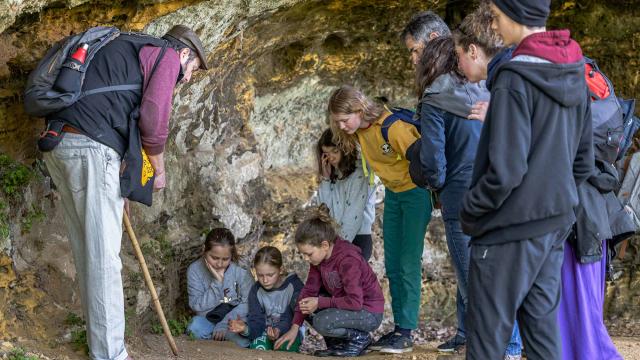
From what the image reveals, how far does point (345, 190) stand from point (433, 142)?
1673mm

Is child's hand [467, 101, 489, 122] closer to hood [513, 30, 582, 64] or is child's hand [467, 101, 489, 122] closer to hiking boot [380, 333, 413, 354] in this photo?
hood [513, 30, 582, 64]

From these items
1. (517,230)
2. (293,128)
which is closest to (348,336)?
(517,230)

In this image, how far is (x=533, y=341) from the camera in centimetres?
382

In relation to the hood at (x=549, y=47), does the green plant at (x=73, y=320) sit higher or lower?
lower

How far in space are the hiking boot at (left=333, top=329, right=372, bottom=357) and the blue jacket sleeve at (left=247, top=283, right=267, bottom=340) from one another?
34.0 inches

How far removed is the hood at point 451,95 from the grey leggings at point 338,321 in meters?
1.78

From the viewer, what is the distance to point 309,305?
236 inches

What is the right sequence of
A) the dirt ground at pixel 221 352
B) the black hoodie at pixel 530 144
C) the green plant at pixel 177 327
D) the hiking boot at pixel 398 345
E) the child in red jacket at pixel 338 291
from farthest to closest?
the green plant at pixel 177 327
the child in red jacket at pixel 338 291
the hiking boot at pixel 398 345
the dirt ground at pixel 221 352
the black hoodie at pixel 530 144

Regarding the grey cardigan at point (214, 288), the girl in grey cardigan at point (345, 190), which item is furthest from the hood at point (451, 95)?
the grey cardigan at point (214, 288)

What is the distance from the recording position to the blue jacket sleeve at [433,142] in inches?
186

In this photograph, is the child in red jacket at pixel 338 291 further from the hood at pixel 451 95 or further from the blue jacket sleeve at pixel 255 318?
the hood at pixel 451 95

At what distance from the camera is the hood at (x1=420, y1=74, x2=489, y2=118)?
15.5 ft

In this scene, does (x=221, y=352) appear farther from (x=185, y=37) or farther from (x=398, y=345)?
(x=185, y=37)

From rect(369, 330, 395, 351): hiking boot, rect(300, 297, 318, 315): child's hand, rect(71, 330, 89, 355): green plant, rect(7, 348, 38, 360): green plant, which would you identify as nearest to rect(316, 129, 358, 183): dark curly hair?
rect(300, 297, 318, 315): child's hand
